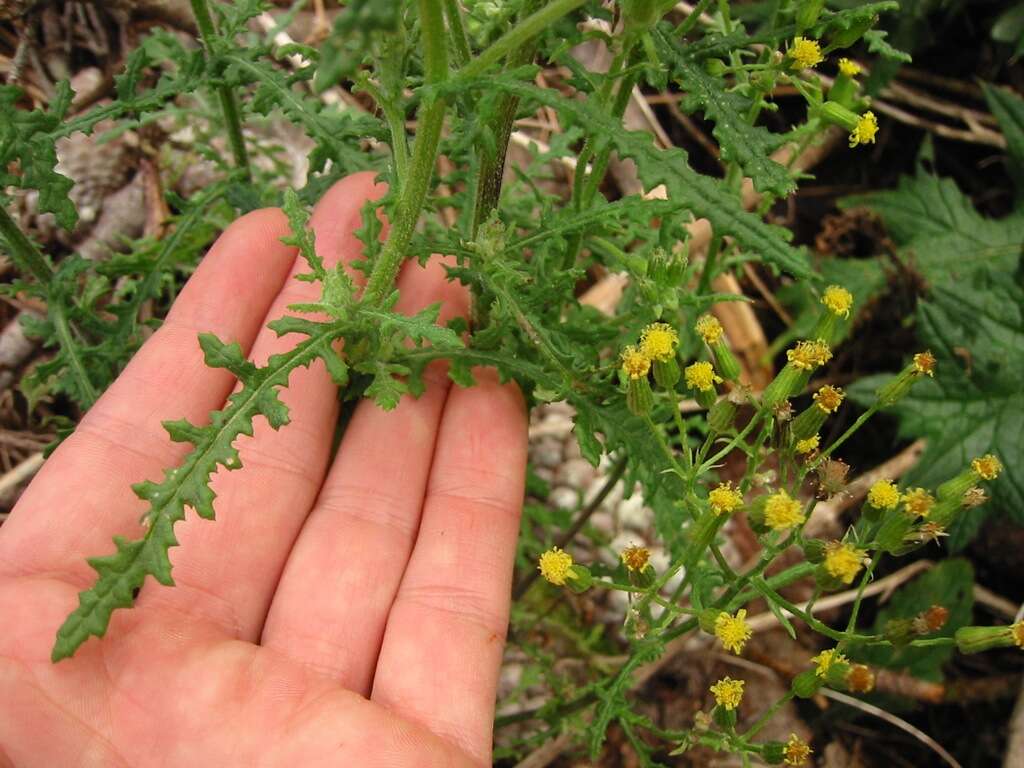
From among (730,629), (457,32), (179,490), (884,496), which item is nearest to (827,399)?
(884,496)

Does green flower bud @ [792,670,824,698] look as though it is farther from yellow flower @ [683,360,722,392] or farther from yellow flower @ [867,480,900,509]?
yellow flower @ [683,360,722,392]

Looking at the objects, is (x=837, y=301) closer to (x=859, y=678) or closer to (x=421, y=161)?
(x=859, y=678)

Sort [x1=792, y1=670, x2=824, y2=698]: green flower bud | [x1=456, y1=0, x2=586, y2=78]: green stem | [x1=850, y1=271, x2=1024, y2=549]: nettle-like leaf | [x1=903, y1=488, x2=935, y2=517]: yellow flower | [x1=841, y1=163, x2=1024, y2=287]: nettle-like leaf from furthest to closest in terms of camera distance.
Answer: [x1=841, y1=163, x2=1024, y2=287]: nettle-like leaf
[x1=850, y1=271, x2=1024, y2=549]: nettle-like leaf
[x1=792, y1=670, x2=824, y2=698]: green flower bud
[x1=903, y1=488, x2=935, y2=517]: yellow flower
[x1=456, y1=0, x2=586, y2=78]: green stem

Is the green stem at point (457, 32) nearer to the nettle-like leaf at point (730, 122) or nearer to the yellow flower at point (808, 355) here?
the nettle-like leaf at point (730, 122)

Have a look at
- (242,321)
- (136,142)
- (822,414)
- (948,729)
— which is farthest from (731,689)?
(136,142)

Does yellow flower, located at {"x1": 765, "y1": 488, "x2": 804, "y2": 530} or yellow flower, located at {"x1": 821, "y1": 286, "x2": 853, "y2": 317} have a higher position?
yellow flower, located at {"x1": 821, "y1": 286, "x2": 853, "y2": 317}

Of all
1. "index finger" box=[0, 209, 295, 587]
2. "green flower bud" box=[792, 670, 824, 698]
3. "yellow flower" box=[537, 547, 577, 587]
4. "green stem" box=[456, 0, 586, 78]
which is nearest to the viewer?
"green stem" box=[456, 0, 586, 78]

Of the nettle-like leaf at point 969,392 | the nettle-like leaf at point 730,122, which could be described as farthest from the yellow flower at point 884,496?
the nettle-like leaf at point 969,392

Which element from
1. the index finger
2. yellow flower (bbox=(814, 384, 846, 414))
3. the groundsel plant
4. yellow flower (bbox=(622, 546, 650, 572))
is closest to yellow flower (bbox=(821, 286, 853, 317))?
the groundsel plant
